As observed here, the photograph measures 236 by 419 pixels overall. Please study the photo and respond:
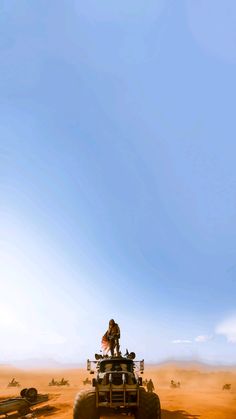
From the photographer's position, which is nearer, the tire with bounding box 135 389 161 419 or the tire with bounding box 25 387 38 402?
the tire with bounding box 135 389 161 419

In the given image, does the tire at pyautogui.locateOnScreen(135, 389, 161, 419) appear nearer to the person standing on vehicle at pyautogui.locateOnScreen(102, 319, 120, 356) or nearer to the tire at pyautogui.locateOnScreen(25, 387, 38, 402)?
the person standing on vehicle at pyautogui.locateOnScreen(102, 319, 120, 356)

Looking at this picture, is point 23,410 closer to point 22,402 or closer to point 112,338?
point 22,402

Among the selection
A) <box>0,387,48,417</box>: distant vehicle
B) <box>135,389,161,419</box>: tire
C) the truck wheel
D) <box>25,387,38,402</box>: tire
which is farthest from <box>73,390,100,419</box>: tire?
<box>25,387,38,402</box>: tire

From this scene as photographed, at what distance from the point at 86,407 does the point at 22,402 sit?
9951 mm

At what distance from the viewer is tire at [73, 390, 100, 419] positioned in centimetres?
1164

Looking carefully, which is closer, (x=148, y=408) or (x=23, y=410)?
(x=148, y=408)

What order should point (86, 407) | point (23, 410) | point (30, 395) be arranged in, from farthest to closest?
point (30, 395)
point (23, 410)
point (86, 407)

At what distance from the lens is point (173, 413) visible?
1672 cm

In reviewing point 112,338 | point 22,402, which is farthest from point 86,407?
point 22,402

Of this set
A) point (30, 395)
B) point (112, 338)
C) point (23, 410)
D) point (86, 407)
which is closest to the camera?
point (86, 407)

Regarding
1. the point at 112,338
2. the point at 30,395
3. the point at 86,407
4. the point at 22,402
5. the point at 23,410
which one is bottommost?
the point at 23,410

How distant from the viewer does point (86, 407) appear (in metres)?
11.7

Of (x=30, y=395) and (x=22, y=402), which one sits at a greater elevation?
(x=30, y=395)

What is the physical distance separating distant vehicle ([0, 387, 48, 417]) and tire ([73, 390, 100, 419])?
351 inches
